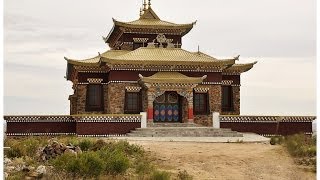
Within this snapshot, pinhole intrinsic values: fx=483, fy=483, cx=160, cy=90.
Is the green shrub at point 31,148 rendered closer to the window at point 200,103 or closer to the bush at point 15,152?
the bush at point 15,152

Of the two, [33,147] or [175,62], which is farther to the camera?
[175,62]

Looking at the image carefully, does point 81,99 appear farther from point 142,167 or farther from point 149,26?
point 142,167

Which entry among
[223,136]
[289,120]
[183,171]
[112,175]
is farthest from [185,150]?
[289,120]

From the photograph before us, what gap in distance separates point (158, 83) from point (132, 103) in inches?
86.4

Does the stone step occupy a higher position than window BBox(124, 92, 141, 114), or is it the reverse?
window BBox(124, 92, 141, 114)

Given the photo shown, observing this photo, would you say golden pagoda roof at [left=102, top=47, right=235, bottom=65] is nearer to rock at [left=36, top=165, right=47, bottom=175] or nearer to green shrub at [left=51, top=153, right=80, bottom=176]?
green shrub at [left=51, top=153, right=80, bottom=176]

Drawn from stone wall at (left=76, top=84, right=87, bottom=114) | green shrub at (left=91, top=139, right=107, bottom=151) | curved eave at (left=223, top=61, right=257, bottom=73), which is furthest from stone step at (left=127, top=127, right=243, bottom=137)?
curved eave at (left=223, top=61, right=257, bottom=73)

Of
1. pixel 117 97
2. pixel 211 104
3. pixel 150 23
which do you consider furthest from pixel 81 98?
pixel 211 104

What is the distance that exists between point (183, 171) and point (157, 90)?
41.9ft

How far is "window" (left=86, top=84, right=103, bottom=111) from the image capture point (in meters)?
28.2

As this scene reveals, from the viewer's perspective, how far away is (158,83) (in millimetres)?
25906

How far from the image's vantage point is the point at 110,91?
26828 mm

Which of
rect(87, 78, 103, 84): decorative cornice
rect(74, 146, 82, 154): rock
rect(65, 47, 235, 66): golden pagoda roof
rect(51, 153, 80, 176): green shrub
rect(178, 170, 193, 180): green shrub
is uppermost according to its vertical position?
rect(65, 47, 235, 66): golden pagoda roof

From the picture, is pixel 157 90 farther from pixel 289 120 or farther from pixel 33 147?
pixel 33 147
